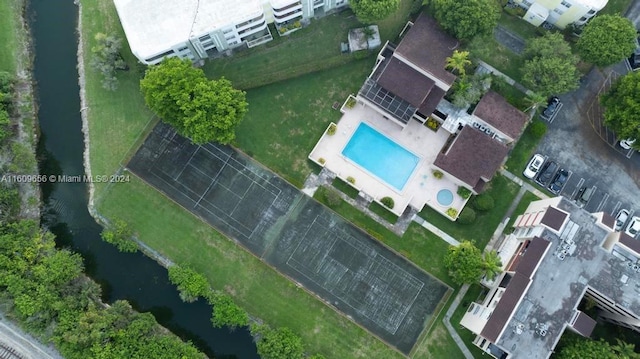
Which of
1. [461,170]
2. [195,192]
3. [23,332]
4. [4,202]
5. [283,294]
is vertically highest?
[461,170]

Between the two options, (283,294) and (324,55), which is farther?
(324,55)

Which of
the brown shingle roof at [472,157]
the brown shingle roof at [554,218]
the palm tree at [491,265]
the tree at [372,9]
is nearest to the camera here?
the brown shingle roof at [554,218]

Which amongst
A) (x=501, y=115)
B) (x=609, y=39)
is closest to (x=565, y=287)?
(x=501, y=115)

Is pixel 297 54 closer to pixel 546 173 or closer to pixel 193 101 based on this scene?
pixel 193 101

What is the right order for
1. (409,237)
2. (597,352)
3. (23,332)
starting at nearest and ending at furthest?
1. (597,352)
2. (23,332)
3. (409,237)

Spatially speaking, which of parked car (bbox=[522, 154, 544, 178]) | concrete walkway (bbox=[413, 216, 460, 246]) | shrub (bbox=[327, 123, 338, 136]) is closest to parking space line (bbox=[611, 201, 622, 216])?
parked car (bbox=[522, 154, 544, 178])

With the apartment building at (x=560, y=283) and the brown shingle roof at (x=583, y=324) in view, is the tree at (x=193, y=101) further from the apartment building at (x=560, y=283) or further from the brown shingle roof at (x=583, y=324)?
the brown shingle roof at (x=583, y=324)

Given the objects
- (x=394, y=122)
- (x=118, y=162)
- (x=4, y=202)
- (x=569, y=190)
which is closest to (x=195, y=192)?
(x=118, y=162)

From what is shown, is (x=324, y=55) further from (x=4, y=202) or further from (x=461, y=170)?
(x=4, y=202)

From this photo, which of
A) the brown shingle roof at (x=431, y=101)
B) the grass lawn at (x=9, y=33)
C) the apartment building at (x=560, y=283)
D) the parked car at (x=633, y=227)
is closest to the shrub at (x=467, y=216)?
the apartment building at (x=560, y=283)
